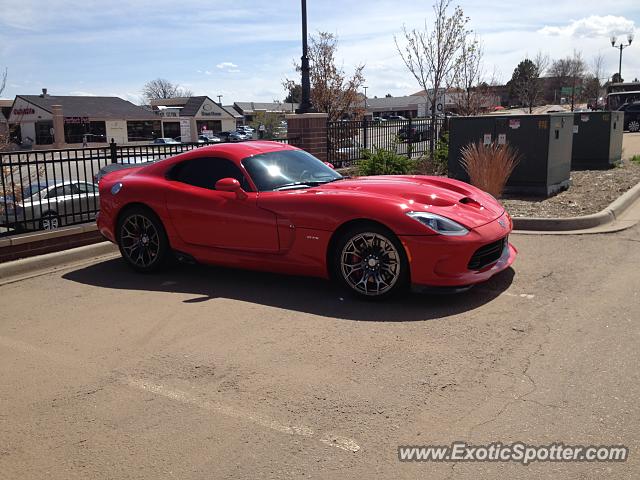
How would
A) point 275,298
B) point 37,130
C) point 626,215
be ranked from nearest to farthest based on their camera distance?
point 275,298
point 626,215
point 37,130

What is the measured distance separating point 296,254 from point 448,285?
1.51 metres

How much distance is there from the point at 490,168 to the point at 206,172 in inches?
228

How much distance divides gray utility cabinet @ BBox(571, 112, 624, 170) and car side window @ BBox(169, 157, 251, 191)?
38.4ft

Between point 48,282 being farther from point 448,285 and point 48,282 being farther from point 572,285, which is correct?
point 572,285

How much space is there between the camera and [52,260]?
7828mm

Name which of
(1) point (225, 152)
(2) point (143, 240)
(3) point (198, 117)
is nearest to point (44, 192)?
(2) point (143, 240)

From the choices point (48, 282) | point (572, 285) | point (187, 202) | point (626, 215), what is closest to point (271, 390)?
point (187, 202)

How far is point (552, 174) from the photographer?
11.4 m

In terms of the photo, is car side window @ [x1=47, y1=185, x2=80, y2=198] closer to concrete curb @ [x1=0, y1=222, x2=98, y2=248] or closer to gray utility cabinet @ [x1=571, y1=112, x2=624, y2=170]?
concrete curb @ [x1=0, y1=222, x2=98, y2=248]

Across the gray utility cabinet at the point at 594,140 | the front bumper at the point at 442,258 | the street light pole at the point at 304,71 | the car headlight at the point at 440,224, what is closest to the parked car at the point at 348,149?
the street light pole at the point at 304,71

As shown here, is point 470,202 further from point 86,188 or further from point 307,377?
point 86,188

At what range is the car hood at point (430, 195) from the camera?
5.72 m

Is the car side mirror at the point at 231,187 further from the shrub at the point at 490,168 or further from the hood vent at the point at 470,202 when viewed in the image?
the shrub at the point at 490,168

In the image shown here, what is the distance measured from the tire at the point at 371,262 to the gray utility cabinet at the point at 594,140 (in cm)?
1187
